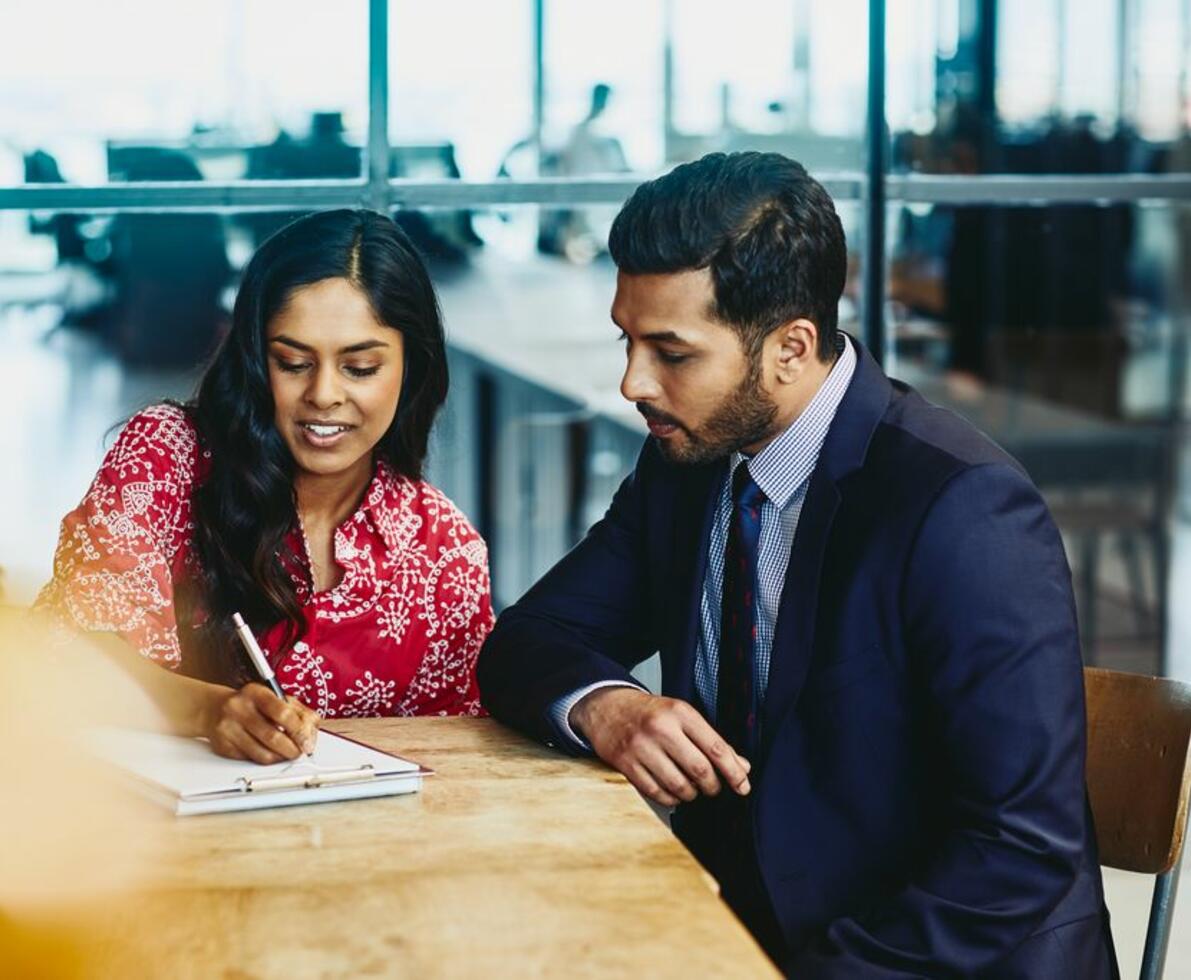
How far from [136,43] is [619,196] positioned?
100cm

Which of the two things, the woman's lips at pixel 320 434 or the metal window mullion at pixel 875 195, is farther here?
the metal window mullion at pixel 875 195

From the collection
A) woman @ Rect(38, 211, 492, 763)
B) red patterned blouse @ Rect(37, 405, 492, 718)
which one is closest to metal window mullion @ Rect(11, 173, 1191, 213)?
woman @ Rect(38, 211, 492, 763)

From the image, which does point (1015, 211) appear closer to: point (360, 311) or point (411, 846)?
point (360, 311)

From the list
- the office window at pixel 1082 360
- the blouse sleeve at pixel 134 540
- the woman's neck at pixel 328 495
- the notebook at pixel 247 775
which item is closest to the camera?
the notebook at pixel 247 775

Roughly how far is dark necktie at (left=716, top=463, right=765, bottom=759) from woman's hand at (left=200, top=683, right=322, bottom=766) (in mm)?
497

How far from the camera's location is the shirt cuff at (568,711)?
1900 millimetres

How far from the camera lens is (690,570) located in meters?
2.06

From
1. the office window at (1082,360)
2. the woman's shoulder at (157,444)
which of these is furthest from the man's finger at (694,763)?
the office window at (1082,360)

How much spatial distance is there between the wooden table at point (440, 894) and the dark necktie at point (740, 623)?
0.82ft

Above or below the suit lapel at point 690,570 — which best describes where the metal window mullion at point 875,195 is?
above

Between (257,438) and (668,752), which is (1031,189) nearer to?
(257,438)

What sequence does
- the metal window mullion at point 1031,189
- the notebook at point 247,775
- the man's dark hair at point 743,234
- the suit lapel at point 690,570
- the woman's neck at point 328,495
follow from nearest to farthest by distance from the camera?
1. the notebook at point 247,775
2. the man's dark hair at point 743,234
3. the suit lapel at point 690,570
4. the woman's neck at point 328,495
5. the metal window mullion at point 1031,189

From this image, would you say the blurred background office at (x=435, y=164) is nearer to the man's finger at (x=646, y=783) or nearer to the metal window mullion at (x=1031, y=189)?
the metal window mullion at (x=1031, y=189)

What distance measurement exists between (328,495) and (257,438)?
142 mm
